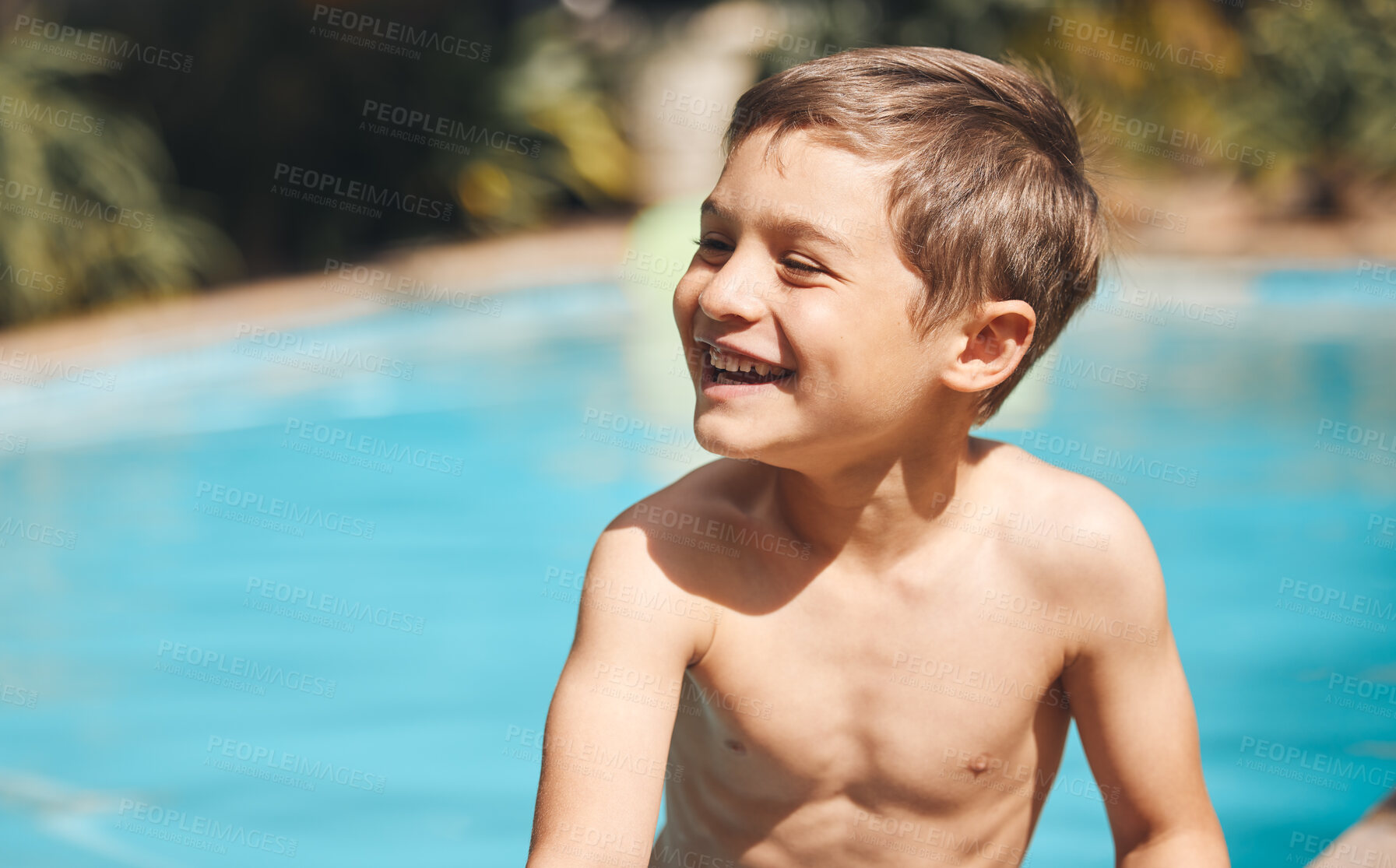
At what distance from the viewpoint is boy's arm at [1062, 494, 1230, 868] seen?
208 cm

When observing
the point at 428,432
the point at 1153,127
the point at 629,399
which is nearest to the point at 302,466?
the point at 428,432

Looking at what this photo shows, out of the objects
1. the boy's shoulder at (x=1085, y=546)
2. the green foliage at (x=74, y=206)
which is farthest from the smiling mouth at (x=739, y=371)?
the green foliage at (x=74, y=206)

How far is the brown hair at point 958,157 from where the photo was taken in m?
→ 1.87

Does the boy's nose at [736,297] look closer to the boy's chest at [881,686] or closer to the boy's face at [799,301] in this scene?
the boy's face at [799,301]

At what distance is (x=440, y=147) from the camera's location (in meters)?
13.1

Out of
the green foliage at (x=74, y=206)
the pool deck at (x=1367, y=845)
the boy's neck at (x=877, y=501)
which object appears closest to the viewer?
the boy's neck at (x=877, y=501)

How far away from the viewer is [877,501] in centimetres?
209

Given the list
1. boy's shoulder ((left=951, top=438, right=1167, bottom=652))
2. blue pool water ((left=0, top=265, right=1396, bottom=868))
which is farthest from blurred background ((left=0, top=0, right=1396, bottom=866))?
boy's shoulder ((left=951, top=438, right=1167, bottom=652))

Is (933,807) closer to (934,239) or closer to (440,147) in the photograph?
(934,239)

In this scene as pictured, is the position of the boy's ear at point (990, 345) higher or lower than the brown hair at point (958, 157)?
lower

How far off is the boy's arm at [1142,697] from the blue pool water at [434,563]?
92.9 inches

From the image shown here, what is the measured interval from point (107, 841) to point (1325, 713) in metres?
4.28

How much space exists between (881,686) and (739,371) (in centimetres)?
58

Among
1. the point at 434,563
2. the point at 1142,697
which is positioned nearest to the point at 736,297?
the point at 1142,697
